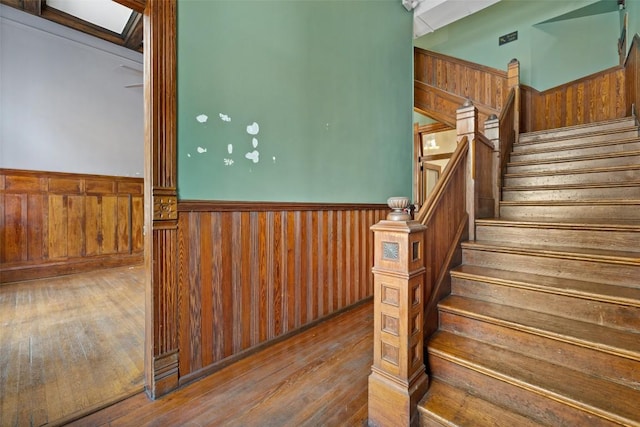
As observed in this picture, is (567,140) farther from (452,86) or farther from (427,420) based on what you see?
(427,420)

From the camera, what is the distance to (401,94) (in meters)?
3.45

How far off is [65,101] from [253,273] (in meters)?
4.41

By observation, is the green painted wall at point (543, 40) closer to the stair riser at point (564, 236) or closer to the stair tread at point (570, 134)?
the stair tread at point (570, 134)

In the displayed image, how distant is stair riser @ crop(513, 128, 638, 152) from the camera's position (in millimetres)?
2869

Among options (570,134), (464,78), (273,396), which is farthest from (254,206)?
(464,78)

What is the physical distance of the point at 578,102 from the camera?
4445mm

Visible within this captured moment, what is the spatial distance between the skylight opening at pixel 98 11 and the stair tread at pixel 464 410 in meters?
5.09

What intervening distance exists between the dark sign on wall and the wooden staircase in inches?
158

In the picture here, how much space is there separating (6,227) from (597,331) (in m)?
5.87

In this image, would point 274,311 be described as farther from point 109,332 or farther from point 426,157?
point 426,157

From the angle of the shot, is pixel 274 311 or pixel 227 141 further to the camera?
pixel 274 311

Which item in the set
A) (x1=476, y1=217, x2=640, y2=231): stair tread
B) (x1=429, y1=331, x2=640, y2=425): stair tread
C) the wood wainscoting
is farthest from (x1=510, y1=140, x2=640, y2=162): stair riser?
the wood wainscoting

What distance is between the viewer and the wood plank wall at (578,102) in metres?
4.07

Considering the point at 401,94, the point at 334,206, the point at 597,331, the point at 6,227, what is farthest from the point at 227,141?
the point at 6,227
